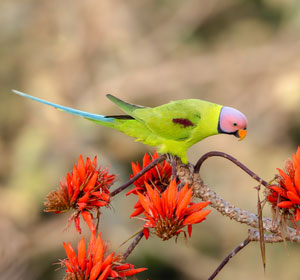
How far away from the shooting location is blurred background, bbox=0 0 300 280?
470 centimetres

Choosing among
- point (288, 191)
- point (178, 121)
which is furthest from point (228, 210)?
point (178, 121)

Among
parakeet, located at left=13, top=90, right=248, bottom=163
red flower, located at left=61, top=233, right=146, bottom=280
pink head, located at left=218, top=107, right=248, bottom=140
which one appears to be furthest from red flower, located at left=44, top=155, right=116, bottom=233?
pink head, located at left=218, top=107, right=248, bottom=140

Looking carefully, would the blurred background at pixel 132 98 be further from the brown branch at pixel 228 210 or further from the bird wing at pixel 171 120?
the brown branch at pixel 228 210

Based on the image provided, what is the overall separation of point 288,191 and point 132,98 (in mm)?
4358

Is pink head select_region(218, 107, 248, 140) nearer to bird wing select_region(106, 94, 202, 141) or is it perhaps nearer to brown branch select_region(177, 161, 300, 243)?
bird wing select_region(106, 94, 202, 141)

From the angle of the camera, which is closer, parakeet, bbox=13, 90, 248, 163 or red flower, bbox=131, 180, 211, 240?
red flower, bbox=131, 180, 211, 240

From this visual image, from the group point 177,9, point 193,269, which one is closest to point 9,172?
point 193,269

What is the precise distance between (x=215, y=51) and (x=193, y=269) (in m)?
3.06

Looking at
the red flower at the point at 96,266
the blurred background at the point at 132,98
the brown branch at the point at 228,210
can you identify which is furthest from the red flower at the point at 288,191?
the blurred background at the point at 132,98

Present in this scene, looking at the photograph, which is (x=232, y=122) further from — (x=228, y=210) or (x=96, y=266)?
(x=96, y=266)

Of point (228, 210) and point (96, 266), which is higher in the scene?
point (228, 210)

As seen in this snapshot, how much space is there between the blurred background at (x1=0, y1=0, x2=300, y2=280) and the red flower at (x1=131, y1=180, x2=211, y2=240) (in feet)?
11.2

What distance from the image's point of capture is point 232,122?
1.58 m

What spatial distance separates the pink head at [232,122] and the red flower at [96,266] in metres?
0.70
